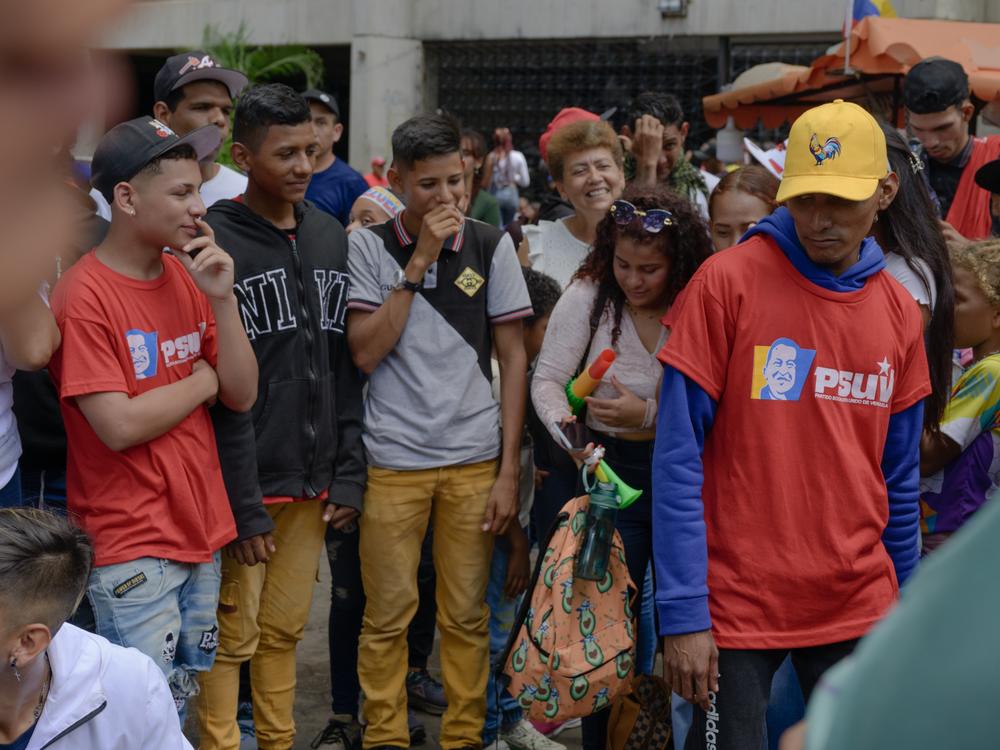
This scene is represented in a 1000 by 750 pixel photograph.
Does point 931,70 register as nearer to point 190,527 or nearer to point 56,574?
point 190,527

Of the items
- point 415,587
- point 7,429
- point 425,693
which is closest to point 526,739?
point 425,693

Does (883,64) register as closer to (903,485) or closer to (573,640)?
(903,485)

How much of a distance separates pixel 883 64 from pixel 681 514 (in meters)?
5.60

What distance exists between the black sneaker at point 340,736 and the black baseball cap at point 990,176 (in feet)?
9.89

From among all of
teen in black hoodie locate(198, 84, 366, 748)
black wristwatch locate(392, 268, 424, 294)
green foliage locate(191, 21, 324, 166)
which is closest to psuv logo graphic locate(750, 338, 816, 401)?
black wristwatch locate(392, 268, 424, 294)

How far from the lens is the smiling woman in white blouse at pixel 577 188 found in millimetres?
5152

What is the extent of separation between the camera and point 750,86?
387 inches

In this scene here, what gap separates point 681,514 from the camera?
10.3ft

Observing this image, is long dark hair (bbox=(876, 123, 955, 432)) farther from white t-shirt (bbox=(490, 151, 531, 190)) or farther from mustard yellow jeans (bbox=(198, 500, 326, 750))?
white t-shirt (bbox=(490, 151, 531, 190))

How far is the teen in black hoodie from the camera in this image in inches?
161

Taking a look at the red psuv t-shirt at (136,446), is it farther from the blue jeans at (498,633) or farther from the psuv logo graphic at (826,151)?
the psuv logo graphic at (826,151)

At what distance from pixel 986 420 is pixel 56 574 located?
2.68 m

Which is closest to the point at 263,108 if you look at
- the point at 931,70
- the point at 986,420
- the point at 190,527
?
the point at 190,527

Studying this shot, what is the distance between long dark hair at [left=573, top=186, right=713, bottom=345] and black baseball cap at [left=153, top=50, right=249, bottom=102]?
1876 mm
